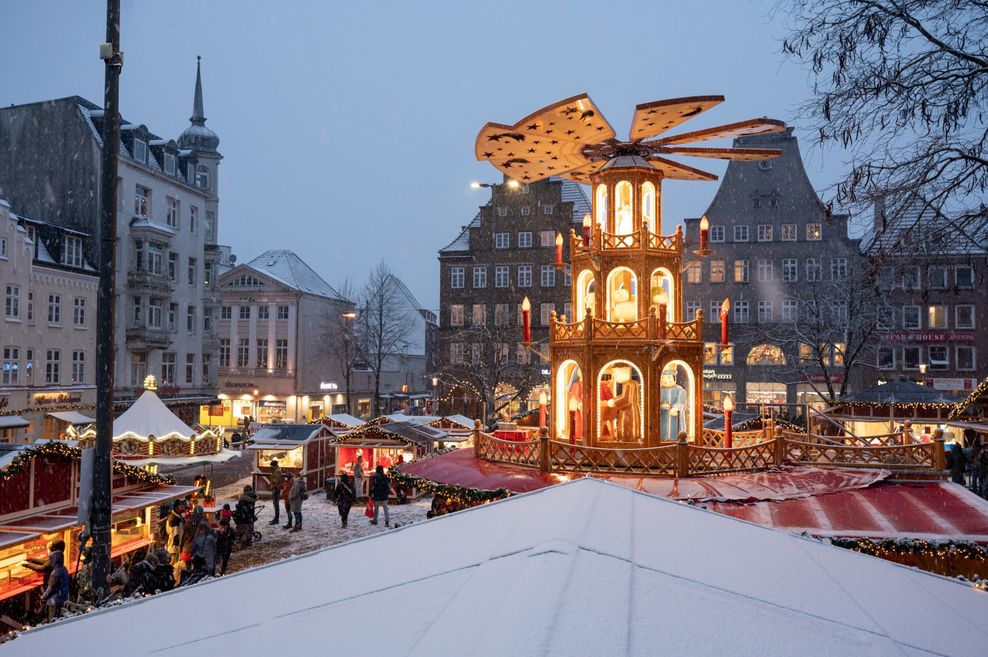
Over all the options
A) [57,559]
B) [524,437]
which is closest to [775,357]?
[524,437]

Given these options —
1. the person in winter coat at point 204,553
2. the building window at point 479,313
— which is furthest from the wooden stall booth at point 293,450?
the building window at point 479,313

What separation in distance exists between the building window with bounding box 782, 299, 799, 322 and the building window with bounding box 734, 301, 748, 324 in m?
2.35

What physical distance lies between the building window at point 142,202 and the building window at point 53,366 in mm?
10264

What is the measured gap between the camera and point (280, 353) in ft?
188

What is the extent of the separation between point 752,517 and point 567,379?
6293 millimetres

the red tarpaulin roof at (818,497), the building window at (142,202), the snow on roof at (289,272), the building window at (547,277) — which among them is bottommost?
the red tarpaulin roof at (818,497)

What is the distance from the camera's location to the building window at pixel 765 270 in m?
48.7

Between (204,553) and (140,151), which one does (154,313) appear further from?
(204,553)

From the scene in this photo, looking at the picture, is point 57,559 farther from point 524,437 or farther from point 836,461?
point 836,461

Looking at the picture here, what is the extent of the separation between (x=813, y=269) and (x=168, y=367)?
4240 cm

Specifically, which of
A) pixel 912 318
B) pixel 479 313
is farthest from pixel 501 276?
pixel 912 318

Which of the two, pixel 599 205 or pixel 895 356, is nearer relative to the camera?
pixel 599 205

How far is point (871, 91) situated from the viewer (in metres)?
7.75

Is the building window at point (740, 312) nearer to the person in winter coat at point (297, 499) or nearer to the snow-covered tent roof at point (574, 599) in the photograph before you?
the person in winter coat at point (297, 499)
